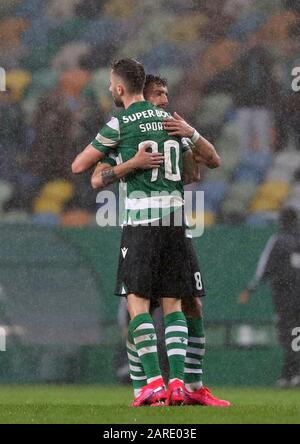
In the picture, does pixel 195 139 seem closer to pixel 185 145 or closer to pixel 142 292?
pixel 185 145

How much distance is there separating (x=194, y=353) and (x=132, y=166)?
2.96 feet

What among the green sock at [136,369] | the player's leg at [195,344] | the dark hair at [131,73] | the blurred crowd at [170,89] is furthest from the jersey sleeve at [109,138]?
the blurred crowd at [170,89]

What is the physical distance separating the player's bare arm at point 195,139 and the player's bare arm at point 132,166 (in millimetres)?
124

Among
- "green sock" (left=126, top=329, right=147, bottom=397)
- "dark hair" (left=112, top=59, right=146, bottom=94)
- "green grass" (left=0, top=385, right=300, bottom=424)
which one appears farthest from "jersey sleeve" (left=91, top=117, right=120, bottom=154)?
"green grass" (left=0, top=385, right=300, bottom=424)

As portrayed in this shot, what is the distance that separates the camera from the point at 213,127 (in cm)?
929

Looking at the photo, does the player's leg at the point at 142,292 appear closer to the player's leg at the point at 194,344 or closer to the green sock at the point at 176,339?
the green sock at the point at 176,339

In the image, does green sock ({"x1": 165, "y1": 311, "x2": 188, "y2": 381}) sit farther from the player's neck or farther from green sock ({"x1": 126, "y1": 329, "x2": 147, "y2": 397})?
the player's neck

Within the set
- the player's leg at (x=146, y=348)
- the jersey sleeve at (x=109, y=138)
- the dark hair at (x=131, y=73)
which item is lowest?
the player's leg at (x=146, y=348)

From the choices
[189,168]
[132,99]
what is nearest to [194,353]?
[189,168]

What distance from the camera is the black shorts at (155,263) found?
5141 mm

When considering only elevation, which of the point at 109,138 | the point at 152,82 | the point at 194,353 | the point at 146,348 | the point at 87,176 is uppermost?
the point at 87,176

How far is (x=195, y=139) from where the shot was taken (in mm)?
5297

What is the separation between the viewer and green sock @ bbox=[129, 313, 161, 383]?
5.10m

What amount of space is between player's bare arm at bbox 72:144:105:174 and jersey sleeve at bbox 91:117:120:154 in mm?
20
